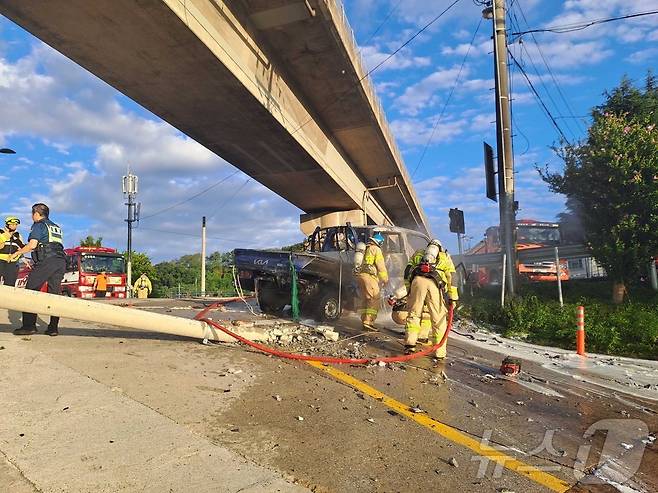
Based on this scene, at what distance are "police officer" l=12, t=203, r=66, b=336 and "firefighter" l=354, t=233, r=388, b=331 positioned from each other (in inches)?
180

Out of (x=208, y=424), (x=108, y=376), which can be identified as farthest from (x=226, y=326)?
(x=208, y=424)

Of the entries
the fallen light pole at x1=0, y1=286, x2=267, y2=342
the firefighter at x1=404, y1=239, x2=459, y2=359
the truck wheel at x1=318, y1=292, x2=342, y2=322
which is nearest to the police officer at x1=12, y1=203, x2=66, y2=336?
the fallen light pole at x1=0, y1=286, x2=267, y2=342

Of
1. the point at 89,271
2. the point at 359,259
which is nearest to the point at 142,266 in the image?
the point at 89,271

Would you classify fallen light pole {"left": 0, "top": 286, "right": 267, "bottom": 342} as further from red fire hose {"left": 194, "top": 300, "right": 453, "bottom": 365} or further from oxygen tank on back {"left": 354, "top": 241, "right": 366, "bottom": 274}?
oxygen tank on back {"left": 354, "top": 241, "right": 366, "bottom": 274}

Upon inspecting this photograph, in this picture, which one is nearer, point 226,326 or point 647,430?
point 647,430

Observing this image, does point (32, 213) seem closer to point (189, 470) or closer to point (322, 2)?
point (189, 470)

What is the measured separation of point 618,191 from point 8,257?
12.6 meters

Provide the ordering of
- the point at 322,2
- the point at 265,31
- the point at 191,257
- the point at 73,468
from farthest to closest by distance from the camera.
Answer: the point at 191,257 → the point at 265,31 → the point at 322,2 → the point at 73,468

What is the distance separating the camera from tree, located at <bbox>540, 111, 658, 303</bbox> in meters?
11.2

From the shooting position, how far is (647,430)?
4.48 m

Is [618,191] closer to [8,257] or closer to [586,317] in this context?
[586,317]

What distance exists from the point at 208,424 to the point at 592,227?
37.8 feet

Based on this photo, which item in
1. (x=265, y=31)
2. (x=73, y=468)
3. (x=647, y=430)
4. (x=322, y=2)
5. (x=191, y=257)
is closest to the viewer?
(x=73, y=468)

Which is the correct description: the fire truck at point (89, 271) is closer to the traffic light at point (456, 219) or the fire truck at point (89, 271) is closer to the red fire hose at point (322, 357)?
the traffic light at point (456, 219)
